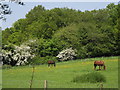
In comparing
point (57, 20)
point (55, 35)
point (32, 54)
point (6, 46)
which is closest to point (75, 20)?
point (57, 20)

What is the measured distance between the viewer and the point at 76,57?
65.2 m

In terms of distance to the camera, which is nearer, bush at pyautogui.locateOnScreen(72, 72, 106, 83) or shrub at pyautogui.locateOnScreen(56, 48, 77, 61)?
bush at pyautogui.locateOnScreen(72, 72, 106, 83)

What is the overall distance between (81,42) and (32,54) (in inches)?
442

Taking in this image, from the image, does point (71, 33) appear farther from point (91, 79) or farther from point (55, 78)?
point (91, 79)

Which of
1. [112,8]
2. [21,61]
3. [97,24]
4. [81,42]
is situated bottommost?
[21,61]

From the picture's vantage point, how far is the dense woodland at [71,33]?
2469 inches

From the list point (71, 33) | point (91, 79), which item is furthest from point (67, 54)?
point (91, 79)

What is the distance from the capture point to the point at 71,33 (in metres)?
64.6

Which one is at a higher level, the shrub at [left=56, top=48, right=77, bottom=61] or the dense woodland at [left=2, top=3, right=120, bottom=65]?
the dense woodland at [left=2, top=3, right=120, bottom=65]

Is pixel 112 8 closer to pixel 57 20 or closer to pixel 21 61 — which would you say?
pixel 57 20

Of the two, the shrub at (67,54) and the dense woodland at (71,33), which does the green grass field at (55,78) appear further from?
the shrub at (67,54)

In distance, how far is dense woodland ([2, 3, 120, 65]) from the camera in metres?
62.7

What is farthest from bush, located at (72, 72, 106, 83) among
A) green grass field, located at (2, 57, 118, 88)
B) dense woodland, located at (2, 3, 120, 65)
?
dense woodland, located at (2, 3, 120, 65)

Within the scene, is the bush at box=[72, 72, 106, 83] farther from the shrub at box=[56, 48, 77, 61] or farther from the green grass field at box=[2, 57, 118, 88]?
the shrub at box=[56, 48, 77, 61]
